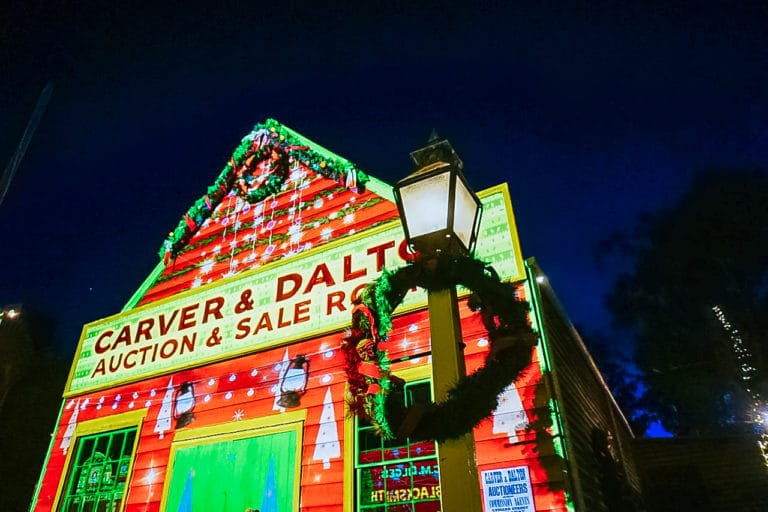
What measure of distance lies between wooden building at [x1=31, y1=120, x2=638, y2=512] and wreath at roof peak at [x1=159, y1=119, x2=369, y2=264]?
0.18 ft

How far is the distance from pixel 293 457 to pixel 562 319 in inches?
165

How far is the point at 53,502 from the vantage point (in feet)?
23.5

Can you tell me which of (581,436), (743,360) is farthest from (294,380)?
(743,360)

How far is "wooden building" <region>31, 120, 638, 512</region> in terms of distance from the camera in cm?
476

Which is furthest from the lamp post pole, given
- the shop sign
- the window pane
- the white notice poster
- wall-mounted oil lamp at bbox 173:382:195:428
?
the window pane

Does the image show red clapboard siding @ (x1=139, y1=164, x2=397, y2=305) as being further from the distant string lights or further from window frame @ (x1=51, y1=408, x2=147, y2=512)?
the distant string lights

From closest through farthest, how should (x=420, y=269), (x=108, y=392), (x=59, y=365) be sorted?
(x=420, y=269), (x=108, y=392), (x=59, y=365)

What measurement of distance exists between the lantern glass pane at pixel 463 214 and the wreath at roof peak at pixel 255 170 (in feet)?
18.4

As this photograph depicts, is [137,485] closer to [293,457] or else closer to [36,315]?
[293,457]

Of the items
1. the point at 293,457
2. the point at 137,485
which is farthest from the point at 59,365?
the point at 293,457

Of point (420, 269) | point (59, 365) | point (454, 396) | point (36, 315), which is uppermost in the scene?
point (36, 315)

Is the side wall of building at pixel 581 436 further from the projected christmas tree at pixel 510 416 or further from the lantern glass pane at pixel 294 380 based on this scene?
the lantern glass pane at pixel 294 380

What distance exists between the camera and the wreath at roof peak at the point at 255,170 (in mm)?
8969

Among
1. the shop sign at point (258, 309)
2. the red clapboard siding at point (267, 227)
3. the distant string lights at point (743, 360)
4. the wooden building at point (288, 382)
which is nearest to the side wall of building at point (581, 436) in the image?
the wooden building at point (288, 382)
